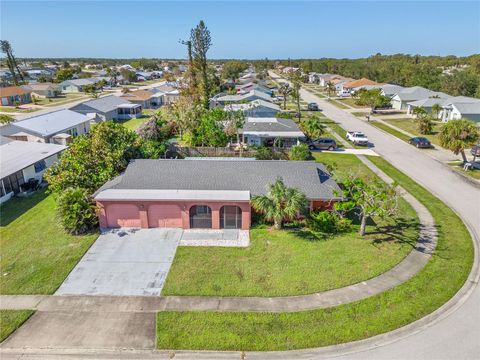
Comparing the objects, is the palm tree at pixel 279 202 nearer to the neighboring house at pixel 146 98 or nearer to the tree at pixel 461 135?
the tree at pixel 461 135

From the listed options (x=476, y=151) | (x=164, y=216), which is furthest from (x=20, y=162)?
(x=476, y=151)

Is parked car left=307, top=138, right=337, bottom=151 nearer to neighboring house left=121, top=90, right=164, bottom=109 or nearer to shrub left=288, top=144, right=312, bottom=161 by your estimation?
shrub left=288, top=144, right=312, bottom=161

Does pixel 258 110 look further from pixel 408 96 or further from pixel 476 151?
pixel 408 96

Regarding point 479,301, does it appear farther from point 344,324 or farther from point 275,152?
point 275,152

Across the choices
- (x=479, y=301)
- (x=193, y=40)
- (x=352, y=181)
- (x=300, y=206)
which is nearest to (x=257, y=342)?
(x=300, y=206)

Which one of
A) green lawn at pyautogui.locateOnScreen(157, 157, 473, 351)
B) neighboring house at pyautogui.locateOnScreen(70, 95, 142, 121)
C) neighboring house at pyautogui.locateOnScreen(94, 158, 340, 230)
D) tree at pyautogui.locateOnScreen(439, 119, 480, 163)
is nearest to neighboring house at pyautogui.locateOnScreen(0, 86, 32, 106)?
neighboring house at pyautogui.locateOnScreen(70, 95, 142, 121)
